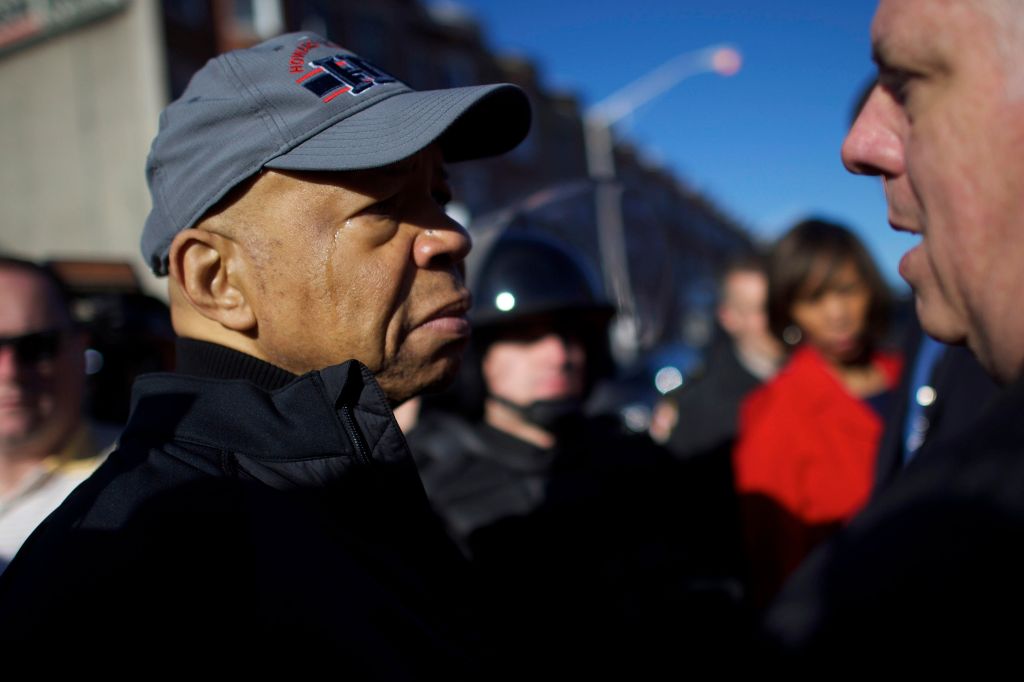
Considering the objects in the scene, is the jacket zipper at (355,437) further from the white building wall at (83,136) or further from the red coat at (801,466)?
the white building wall at (83,136)

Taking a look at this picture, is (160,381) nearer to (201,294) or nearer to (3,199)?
(201,294)

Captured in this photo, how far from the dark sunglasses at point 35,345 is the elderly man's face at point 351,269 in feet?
5.60

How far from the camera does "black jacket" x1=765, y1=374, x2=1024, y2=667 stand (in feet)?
2.14

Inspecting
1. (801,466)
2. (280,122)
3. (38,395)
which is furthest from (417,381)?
(801,466)

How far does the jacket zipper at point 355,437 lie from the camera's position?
4.30 ft

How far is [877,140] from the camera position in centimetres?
124

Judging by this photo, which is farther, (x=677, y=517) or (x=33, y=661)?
(x=677, y=517)

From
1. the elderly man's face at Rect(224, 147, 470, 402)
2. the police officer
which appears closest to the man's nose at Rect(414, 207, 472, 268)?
the elderly man's face at Rect(224, 147, 470, 402)

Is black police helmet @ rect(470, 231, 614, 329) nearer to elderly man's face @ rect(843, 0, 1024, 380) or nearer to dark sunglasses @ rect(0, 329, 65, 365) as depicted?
dark sunglasses @ rect(0, 329, 65, 365)

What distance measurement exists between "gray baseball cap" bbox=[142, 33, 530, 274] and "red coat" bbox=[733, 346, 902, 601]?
6.71 feet

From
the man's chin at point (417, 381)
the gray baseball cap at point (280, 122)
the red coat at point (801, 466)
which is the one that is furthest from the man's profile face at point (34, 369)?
the red coat at point (801, 466)

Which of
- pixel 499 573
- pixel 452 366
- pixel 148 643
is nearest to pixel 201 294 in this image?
pixel 452 366

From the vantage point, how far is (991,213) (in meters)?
0.95

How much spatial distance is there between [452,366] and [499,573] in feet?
3.46
